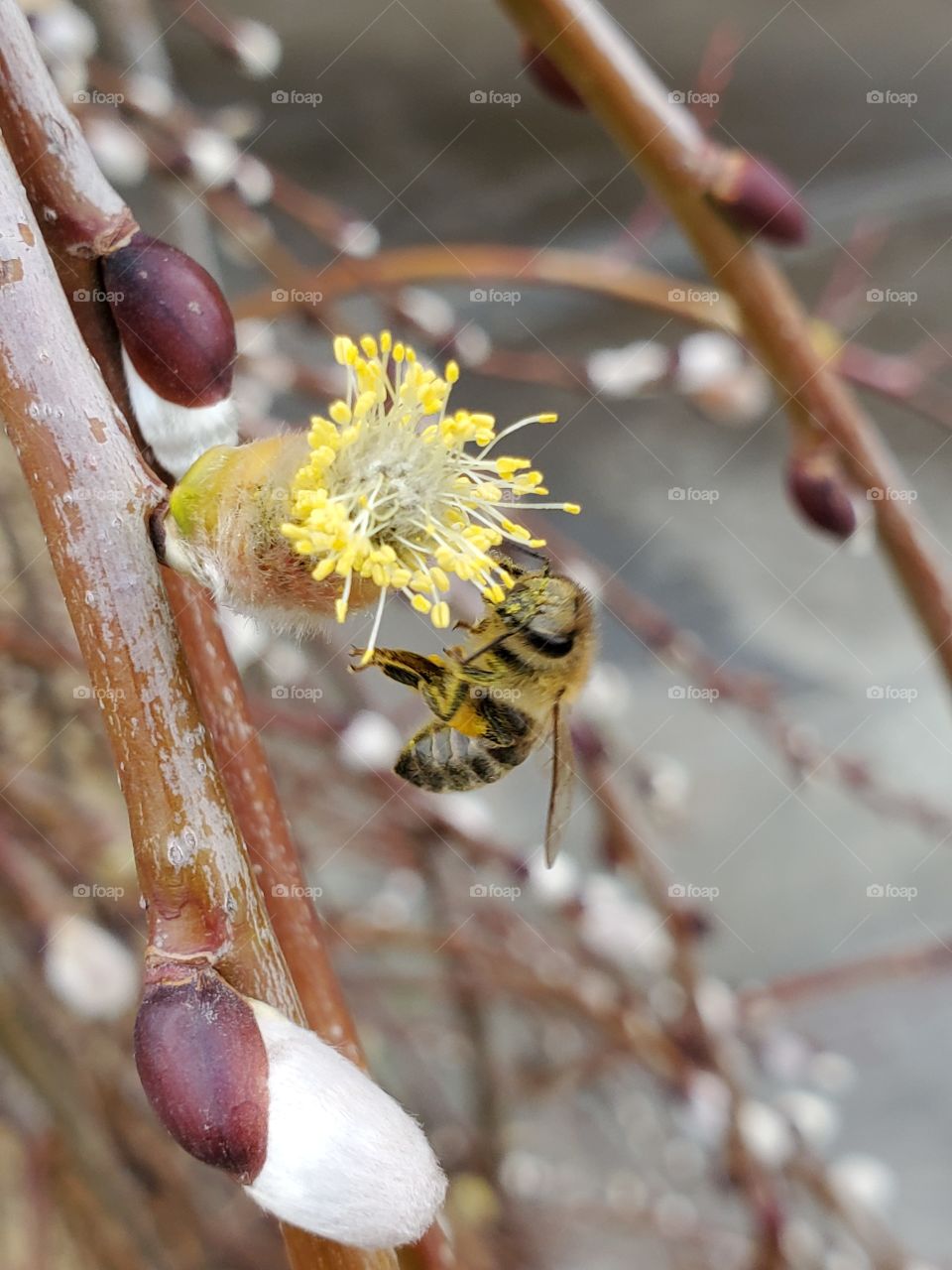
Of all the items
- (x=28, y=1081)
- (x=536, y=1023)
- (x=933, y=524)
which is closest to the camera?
(x=28, y=1081)

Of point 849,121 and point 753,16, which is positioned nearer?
point 753,16

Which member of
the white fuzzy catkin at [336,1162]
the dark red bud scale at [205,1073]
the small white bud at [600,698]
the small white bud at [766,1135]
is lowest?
the small white bud at [766,1135]

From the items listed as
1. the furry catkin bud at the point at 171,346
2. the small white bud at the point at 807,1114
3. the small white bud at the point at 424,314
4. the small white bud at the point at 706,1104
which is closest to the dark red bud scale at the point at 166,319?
the furry catkin bud at the point at 171,346

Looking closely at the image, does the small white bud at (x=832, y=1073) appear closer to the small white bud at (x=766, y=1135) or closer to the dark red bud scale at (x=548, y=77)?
the small white bud at (x=766, y=1135)

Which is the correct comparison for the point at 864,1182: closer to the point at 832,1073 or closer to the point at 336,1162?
the point at 832,1073

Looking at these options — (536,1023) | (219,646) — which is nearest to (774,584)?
(536,1023)

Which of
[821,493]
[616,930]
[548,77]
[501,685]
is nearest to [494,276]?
[548,77]

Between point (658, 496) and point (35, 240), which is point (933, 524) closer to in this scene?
point (658, 496)
